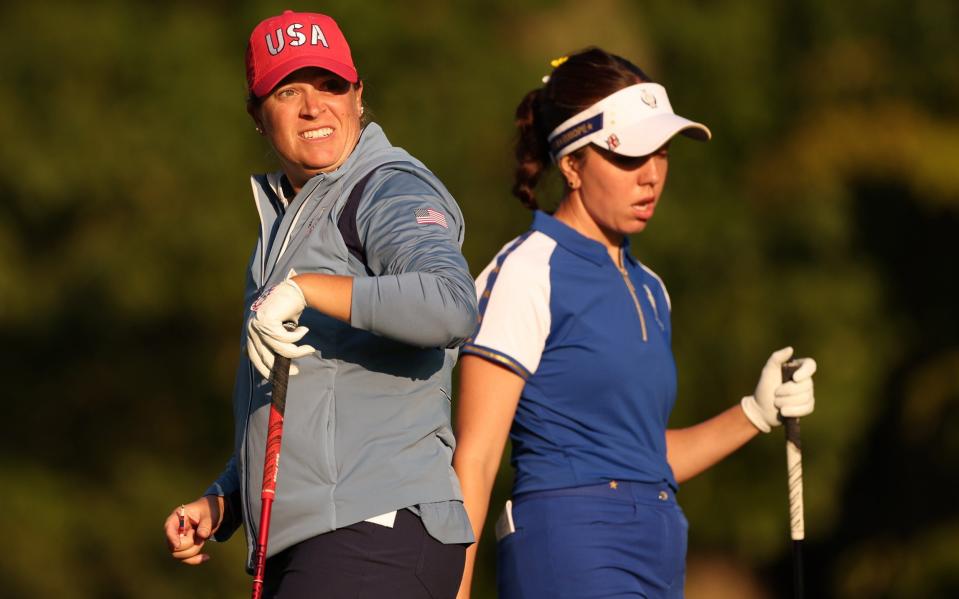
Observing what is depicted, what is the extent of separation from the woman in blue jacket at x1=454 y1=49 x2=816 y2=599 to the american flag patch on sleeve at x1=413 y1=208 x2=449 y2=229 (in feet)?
3.24

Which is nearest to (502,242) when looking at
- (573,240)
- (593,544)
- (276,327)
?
(573,240)

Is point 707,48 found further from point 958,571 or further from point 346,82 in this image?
point 346,82

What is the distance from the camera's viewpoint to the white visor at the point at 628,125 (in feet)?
14.6

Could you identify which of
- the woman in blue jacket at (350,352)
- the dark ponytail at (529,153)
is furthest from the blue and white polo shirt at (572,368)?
the woman in blue jacket at (350,352)

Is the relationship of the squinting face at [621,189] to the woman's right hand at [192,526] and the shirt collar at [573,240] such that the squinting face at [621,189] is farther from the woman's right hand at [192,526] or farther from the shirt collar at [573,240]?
the woman's right hand at [192,526]

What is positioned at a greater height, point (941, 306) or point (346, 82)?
point (941, 306)

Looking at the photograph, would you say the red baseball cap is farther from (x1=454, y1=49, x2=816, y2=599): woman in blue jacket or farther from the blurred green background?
the blurred green background

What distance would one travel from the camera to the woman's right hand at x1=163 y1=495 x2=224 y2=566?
356cm

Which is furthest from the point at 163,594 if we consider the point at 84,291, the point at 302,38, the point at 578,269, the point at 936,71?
the point at 302,38

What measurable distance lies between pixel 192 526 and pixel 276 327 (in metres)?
0.76

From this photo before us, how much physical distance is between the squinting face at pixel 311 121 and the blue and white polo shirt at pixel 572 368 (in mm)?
864

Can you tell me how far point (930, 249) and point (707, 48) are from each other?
216 centimetres

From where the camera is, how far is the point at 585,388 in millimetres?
4203

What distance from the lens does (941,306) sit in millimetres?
12414
